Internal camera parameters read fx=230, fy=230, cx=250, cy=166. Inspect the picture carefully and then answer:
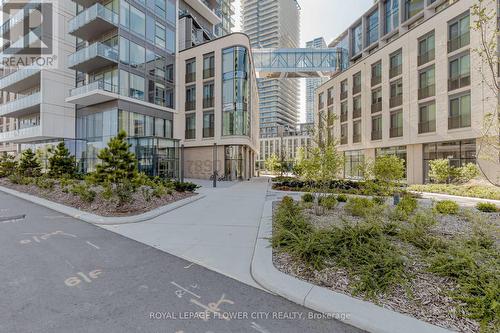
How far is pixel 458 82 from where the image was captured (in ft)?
67.8

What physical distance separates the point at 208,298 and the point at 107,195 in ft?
28.9

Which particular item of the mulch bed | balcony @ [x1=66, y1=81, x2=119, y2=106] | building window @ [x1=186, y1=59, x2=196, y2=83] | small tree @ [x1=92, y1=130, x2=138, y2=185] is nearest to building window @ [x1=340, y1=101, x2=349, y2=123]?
building window @ [x1=186, y1=59, x2=196, y2=83]

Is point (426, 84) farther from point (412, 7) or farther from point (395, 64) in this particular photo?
point (412, 7)

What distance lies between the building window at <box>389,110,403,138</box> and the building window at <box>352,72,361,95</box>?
7.11 meters

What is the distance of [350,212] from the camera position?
9680 millimetres

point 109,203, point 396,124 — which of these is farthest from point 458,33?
point 109,203

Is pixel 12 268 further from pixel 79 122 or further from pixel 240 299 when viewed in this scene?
pixel 79 122

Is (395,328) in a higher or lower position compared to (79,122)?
lower

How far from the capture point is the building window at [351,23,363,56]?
129 ft

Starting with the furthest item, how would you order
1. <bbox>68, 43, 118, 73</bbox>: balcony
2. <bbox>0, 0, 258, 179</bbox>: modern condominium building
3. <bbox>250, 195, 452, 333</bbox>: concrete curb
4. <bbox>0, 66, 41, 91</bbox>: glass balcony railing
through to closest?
<bbox>0, 66, 41, 91</bbox>: glass balcony railing < <bbox>0, 0, 258, 179</bbox>: modern condominium building < <bbox>68, 43, 118, 73</bbox>: balcony < <bbox>250, 195, 452, 333</bbox>: concrete curb

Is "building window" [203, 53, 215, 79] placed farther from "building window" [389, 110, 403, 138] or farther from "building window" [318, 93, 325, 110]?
"building window" [389, 110, 403, 138]

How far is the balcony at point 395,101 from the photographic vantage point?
26.0m

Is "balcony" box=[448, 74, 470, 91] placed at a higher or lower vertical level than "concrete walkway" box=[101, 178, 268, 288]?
higher

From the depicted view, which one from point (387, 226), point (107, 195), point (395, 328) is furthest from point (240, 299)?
point (107, 195)
